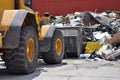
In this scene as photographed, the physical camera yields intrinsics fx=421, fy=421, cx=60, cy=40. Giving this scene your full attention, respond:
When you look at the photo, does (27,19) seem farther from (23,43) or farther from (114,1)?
(114,1)

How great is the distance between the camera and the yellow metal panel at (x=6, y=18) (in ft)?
32.0

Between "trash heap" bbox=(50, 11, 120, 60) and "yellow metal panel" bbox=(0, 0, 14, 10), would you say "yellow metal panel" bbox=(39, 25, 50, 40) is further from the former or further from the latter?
"trash heap" bbox=(50, 11, 120, 60)

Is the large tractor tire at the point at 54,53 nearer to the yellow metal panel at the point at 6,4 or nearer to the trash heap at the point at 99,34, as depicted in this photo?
the trash heap at the point at 99,34

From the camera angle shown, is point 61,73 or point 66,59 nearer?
point 61,73

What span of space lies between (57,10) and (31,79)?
17.0 metres

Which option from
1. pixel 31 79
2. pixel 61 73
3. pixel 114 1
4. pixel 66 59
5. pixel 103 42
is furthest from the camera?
pixel 114 1

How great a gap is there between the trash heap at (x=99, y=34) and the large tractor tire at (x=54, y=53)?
193cm

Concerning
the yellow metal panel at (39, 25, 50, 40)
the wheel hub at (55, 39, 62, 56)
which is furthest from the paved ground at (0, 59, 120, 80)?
the yellow metal panel at (39, 25, 50, 40)

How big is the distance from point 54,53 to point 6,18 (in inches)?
134

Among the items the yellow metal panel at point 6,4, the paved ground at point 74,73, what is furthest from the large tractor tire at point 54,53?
the yellow metal panel at point 6,4

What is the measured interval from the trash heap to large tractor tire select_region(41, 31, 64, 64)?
1931 mm

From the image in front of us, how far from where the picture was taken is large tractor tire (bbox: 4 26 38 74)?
32.5ft

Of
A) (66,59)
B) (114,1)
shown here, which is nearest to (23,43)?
(66,59)

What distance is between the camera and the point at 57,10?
26484mm
